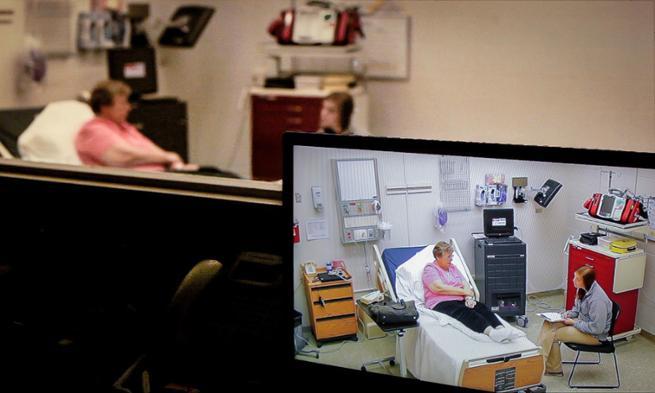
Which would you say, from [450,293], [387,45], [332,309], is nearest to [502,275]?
[450,293]

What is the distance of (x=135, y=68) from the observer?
540 centimetres

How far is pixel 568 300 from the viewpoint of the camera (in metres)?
1.34

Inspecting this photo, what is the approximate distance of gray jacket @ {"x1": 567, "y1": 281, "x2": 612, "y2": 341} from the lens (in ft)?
4.29

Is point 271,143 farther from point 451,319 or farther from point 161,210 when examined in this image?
point 451,319

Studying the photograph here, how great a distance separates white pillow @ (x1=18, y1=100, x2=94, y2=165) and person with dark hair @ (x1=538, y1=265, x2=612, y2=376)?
3181 mm

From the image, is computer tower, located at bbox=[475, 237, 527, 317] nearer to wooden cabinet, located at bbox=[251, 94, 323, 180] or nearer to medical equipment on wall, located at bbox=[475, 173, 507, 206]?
medical equipment on wall, located at bbox=[475, 173, 507, 206]

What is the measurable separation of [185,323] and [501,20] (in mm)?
4158

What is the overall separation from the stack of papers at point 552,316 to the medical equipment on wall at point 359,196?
33cm

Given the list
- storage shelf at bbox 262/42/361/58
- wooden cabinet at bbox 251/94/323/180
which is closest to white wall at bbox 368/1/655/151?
storage shelf at bbox 262/42/361/58

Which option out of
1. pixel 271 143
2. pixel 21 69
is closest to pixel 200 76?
pixel 271 143

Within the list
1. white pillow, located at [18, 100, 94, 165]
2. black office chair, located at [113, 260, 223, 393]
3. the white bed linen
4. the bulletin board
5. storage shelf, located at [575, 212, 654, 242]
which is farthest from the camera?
the bulletin board

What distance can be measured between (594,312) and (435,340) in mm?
288

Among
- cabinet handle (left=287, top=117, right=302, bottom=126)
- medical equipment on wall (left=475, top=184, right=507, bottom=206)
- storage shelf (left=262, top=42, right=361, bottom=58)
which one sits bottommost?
cabinet handle (left=287, top=117, right=302, bottom=126)

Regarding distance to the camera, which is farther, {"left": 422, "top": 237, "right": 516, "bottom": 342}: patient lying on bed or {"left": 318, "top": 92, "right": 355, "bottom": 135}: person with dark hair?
{"left": 318, "top": 92, "right": 355, "bottom": 135}: person with dark hair
